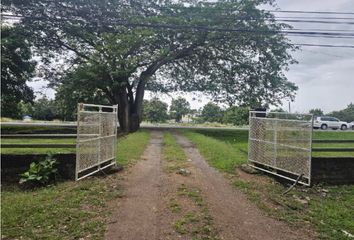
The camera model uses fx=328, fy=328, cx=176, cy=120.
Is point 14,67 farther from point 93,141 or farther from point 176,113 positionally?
point 176,113

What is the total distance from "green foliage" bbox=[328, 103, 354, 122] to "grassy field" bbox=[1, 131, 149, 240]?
2268 inches

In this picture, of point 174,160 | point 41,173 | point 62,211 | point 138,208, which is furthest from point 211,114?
point 62,211

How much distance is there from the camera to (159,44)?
21.1m

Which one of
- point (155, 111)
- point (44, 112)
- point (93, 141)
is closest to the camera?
point (93, 141)

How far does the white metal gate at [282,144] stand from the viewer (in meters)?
8.18

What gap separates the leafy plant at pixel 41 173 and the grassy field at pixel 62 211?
33 centimetres

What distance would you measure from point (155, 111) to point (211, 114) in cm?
1044

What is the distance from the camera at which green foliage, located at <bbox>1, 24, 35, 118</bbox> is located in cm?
1911

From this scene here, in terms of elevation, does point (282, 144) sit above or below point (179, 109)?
below

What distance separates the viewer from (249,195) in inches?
283

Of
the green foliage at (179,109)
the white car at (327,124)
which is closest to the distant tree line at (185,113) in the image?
the green foliage at (179,109)

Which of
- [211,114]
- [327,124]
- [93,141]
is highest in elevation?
[211,114]

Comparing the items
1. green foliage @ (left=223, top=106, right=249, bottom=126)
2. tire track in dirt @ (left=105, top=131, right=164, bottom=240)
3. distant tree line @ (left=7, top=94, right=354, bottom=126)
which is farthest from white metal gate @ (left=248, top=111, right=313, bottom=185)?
distant tree line @ (left=7, top=94, right=354, bottom=126)

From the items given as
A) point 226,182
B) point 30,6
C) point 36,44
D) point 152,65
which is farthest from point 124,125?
point 226,182
